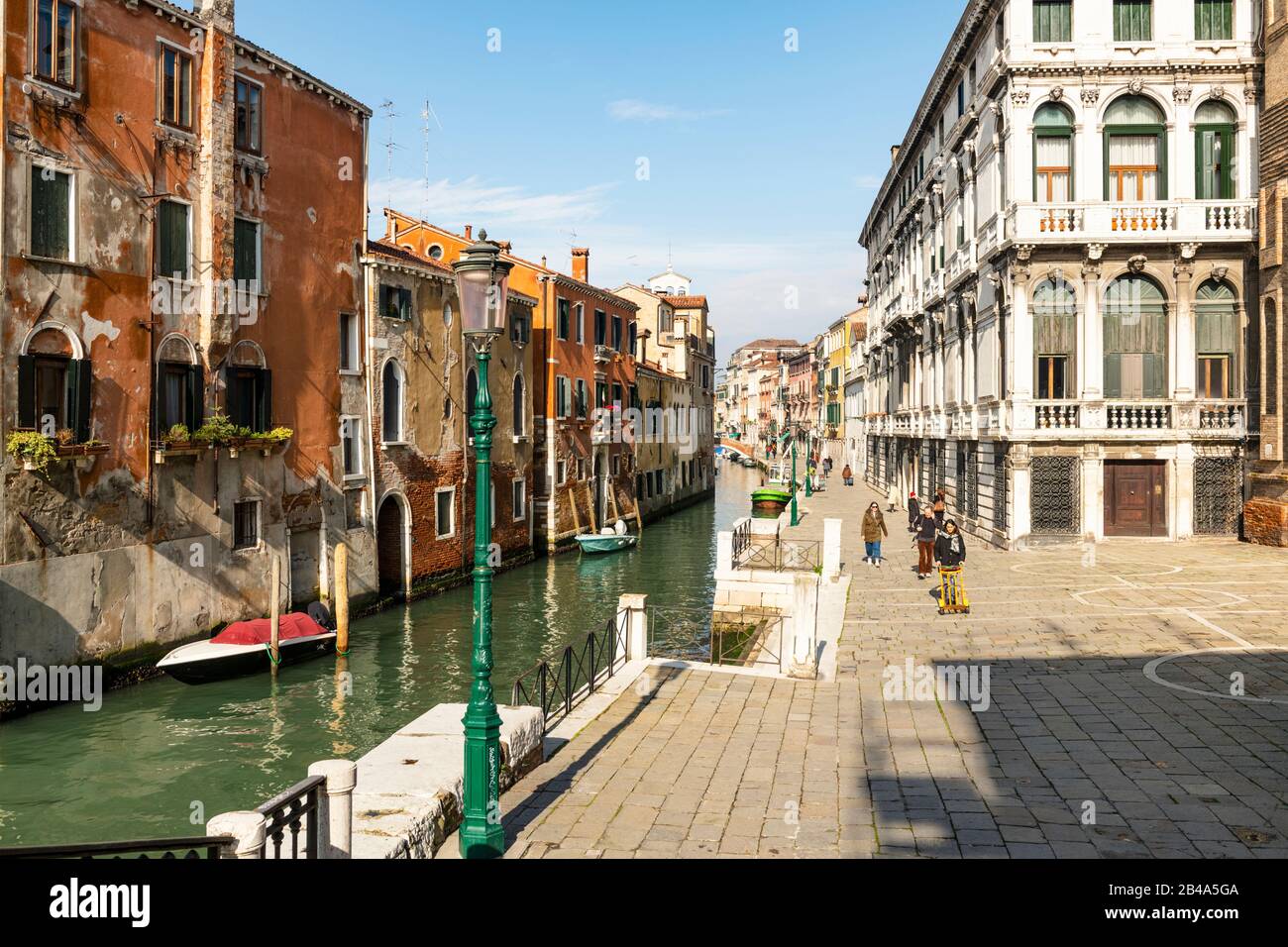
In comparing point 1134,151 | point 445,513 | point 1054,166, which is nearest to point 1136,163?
point 1134,151

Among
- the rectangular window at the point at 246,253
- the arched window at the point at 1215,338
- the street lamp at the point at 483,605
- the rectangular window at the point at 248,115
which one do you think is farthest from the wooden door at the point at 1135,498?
the rectangular window at the point at 248,115

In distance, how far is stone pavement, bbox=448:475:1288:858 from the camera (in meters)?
7.31

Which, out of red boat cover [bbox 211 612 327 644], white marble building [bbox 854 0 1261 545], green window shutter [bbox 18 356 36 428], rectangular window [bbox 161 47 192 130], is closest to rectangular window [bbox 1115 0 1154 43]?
white marble building [bbox 854 0 1261 545]

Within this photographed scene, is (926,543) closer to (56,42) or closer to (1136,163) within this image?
(1136,163)

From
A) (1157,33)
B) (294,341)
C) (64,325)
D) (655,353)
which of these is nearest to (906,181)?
(1157,33)

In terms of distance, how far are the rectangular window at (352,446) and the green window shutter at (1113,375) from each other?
19.0m

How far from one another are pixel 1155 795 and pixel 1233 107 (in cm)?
2128

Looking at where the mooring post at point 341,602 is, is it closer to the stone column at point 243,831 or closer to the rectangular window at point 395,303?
the rectangular window at point 395,303

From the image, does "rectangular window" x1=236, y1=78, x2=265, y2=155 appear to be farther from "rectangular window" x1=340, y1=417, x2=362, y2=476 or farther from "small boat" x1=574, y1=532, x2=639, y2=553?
"small boat" x1=574, y1=532, x2=639, y2=553

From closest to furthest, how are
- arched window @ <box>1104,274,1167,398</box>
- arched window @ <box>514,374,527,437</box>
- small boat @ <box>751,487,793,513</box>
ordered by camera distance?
arched window @ <box>1104,274,1167,398</box> → arched window @ <box>514,374,527,437</box> → small boat @ <box>751,487,793,513</box>

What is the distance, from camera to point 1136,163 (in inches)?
921

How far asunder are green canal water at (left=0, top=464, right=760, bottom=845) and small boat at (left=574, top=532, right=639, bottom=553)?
877 centimetres

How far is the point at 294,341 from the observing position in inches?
896

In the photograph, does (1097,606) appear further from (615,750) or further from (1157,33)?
(1157,33)
